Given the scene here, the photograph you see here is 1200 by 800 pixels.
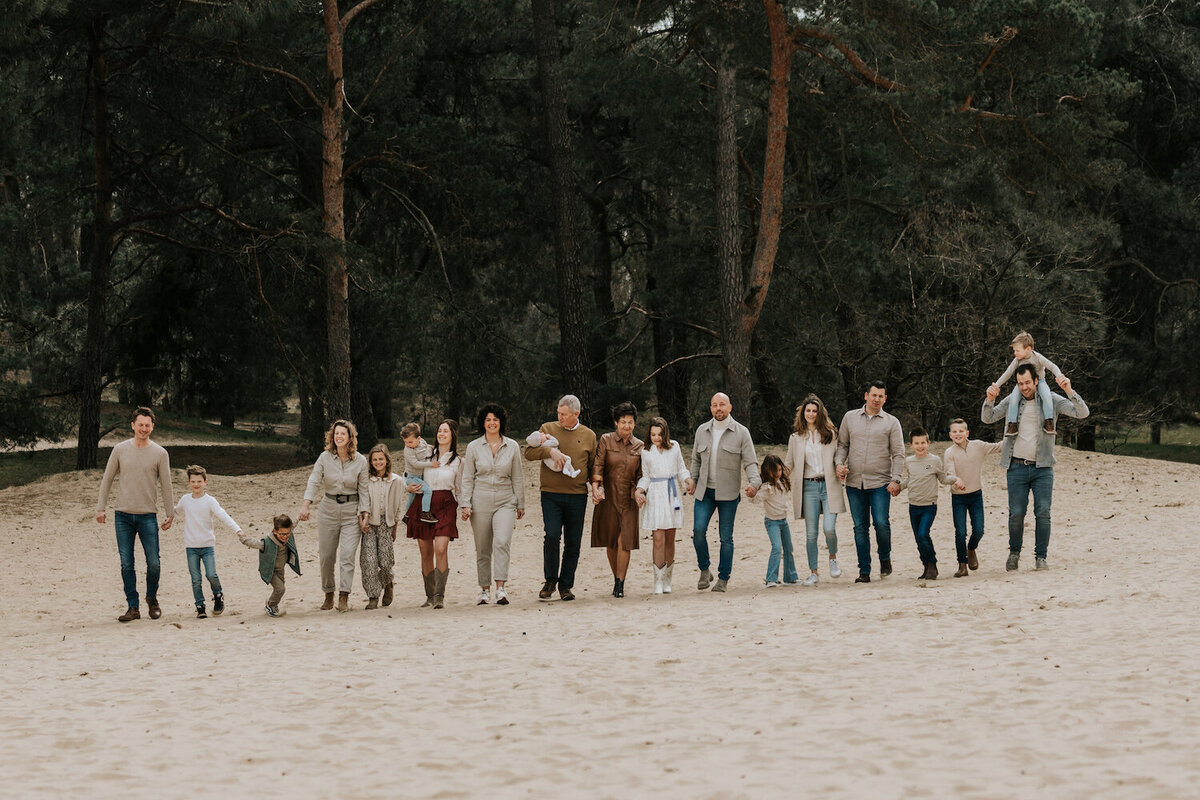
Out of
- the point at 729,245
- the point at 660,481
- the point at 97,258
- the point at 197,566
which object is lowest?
the point at 197,566

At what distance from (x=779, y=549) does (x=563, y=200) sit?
12.3 m

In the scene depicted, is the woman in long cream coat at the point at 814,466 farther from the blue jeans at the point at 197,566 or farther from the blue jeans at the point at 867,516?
the blue jeans at the point at 197,566

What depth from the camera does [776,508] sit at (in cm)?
1170

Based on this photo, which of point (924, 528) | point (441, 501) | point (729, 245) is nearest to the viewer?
point (441, 501)

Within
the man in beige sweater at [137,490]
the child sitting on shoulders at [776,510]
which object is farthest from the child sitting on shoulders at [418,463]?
the child sitting on shoulders at [776,510]

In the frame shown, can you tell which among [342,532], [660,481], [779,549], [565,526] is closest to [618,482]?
[660,481]

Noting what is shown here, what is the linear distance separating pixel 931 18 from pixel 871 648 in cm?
1362

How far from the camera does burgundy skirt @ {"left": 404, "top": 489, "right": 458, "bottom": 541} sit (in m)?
11.4

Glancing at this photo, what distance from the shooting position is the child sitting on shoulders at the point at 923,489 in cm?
1151

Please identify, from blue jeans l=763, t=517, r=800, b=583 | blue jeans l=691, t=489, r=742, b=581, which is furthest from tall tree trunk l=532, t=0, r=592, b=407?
blue jeans l=691, t=489, r=742, b=581

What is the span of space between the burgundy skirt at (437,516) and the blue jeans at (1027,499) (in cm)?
503

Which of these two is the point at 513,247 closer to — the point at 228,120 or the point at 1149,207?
the point at 228,120

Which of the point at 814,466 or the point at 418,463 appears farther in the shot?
the point at 814,466

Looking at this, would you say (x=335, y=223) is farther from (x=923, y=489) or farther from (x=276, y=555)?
(x=923, y=489)
